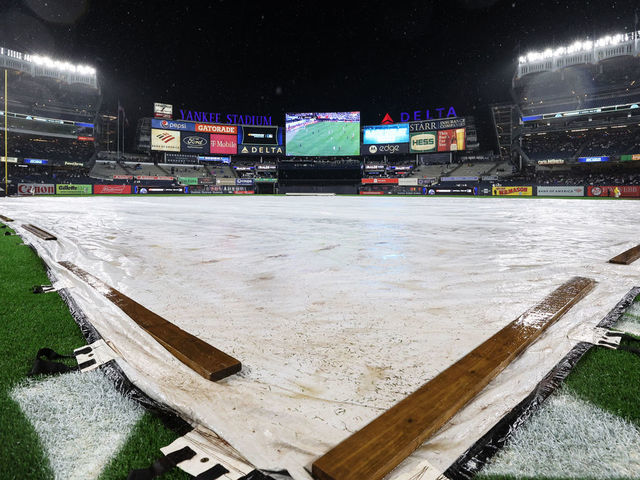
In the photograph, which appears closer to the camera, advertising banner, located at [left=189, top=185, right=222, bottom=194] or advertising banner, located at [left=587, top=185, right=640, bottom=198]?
advertising banner, located at [left=587, top=185, right=640, bottom=198]

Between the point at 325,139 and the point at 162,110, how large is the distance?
76.1 feet

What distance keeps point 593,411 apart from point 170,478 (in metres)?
1.15

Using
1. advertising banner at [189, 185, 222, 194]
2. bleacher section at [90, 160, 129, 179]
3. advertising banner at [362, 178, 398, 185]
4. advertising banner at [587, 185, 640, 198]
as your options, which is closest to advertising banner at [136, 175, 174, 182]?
bleacher section at [90, 160, 129, 179]

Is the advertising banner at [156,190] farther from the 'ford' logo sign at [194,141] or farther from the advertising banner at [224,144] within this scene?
the advertising banner at [224,144]

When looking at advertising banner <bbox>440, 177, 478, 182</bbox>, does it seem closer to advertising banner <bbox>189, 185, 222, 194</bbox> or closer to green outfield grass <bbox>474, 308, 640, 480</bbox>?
advertising banner <bbox>189, 185, 222, 194</bbox>

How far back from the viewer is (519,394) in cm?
112

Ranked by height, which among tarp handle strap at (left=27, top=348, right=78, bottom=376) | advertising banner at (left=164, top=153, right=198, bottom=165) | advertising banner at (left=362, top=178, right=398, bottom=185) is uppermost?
advertising banner at (left=164, top=153, right=198, bottom=165)

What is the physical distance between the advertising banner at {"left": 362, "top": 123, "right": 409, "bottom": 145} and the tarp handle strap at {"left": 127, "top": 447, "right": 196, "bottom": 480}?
55.0m

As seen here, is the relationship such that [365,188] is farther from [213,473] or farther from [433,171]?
[213,473]

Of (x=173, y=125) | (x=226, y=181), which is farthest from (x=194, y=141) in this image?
(x=226, y=181)

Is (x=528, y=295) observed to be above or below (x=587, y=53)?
below

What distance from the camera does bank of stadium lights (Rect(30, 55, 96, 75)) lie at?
45.9 m

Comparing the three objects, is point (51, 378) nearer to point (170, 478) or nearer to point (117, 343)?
point (117, 343)

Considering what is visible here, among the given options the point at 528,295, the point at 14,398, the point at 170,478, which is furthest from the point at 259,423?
the point at 528,295
